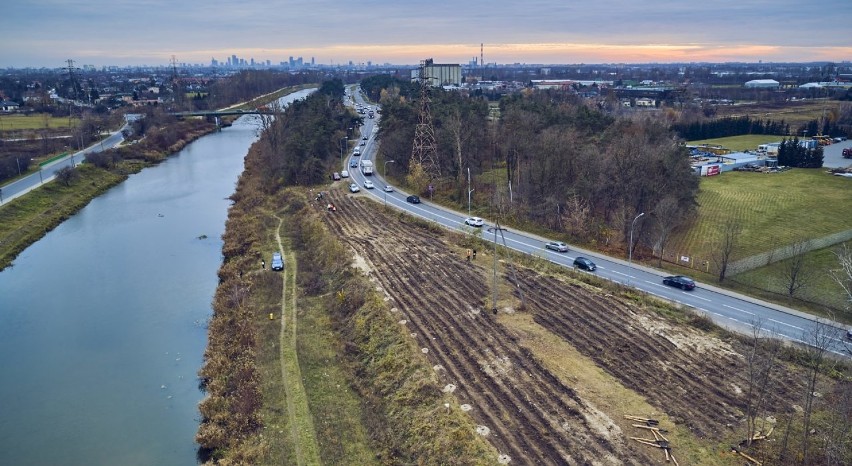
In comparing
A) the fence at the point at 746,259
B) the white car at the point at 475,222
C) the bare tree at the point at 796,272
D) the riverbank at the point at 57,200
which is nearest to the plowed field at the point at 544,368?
the white car at the point at 475,222

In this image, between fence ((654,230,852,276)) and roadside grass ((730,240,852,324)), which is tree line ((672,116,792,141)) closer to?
fence ((654,230,852,276))

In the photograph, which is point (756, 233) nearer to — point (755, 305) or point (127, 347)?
point (755, 305)

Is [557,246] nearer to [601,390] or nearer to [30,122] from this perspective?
[601,390]

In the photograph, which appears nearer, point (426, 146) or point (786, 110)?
point (426, 146)

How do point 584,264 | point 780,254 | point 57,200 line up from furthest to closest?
point 57,200 < point 780,254 < point 584,264

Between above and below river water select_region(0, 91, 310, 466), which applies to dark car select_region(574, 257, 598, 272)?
above

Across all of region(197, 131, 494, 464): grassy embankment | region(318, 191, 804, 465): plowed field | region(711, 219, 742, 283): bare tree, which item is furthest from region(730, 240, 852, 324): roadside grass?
region(197, 131, 494, 464): grassy embankment

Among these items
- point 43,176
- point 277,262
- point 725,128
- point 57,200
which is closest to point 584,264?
point 277,262
